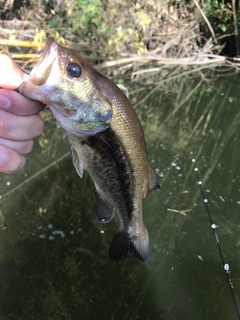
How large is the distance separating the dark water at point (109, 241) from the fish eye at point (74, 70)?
1590mm

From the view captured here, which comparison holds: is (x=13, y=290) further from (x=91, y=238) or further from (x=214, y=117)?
(x=214, y=117)

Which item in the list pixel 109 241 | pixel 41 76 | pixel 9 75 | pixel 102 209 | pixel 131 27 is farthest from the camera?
pixel 131 27

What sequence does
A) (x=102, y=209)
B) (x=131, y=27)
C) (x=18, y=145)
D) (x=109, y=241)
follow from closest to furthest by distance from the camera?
(x=18, y=145)
(x=102, y=209)
(x=109, y=241)
(x=131, y=27)

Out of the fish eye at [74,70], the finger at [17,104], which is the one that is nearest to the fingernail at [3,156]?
the finger at [17,104]

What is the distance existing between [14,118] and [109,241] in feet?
5.45

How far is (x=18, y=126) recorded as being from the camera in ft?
3.80

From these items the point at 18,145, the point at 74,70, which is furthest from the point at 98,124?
the point at 18,145

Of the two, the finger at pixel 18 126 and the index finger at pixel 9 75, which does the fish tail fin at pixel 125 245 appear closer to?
the finger at pixel 18 126

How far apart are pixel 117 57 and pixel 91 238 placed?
3.74 metres

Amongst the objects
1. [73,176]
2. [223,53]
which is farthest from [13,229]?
[223,53]

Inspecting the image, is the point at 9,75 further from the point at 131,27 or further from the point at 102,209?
the point at 131,27

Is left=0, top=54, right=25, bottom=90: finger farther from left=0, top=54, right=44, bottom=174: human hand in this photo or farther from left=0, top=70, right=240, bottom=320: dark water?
left=0, top=70, right=240, bottom=320: dark water

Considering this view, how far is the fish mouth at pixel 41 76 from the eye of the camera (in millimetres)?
1019

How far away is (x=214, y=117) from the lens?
174 inches
